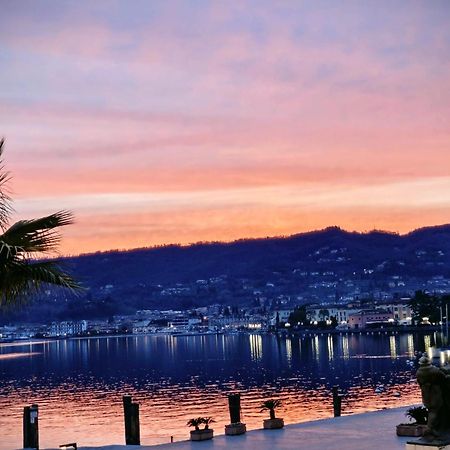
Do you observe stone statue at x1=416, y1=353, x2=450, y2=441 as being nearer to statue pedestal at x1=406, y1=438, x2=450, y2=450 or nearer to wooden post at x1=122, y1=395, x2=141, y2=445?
statue pedestal at x1=406, y1=438, x2=450, y2=450

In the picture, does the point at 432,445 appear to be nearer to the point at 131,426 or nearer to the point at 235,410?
the point at 235,410

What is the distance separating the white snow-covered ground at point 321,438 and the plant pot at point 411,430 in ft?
0.63

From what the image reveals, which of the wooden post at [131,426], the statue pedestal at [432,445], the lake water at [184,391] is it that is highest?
the statue pedestal at [432,445]

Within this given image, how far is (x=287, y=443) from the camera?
69.8 ft

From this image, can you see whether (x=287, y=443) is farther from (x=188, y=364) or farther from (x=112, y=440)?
(x=188, y=364)

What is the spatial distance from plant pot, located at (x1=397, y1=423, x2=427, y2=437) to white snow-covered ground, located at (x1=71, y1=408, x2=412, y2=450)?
0.63 ft

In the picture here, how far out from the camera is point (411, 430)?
20688 millimetres

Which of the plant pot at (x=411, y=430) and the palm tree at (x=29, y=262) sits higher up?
the palm tree at (x=29, y=262)

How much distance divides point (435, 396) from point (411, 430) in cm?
681

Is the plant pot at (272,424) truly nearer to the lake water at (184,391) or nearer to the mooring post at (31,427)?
the mooring post at (31,427)

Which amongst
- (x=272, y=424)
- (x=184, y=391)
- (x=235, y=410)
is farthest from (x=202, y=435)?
(x=184, y=391)

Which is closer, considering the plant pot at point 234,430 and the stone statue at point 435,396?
the stone statue at point 435,396

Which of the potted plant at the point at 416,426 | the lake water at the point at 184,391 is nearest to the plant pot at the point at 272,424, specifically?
the potted plant at the point at 416,426

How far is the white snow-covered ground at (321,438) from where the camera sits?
66.6ft
